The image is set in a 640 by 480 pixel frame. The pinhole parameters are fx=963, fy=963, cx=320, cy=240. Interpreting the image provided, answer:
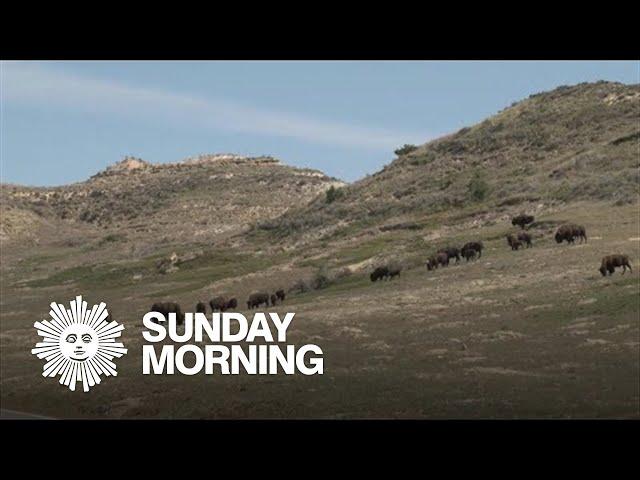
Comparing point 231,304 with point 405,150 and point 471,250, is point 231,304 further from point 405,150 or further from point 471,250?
point 405,150

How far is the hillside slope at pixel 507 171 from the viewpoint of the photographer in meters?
78.9

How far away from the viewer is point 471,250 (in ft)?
183

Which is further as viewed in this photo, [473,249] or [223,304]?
[473,249]

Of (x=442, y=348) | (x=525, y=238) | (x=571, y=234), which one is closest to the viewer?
(x=442, y=348)

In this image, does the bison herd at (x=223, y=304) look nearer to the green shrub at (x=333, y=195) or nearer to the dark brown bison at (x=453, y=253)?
the dark brown bison at (x=453, y=253)

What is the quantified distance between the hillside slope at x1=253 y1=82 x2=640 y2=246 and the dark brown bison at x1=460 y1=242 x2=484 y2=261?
47.9 ft

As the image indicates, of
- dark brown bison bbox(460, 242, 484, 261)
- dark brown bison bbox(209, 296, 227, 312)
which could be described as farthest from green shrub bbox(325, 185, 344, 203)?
dark brown bison bbox(209, 296, 227, 312)

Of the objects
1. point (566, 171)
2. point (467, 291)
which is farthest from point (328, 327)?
point (566, 171)

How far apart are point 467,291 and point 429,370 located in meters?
15.2

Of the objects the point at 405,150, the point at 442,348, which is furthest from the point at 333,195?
the point at 442,348

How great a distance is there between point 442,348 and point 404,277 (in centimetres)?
2216

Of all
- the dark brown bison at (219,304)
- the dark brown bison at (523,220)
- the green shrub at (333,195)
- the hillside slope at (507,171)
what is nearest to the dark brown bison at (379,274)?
the dark brown bison at (219,304)

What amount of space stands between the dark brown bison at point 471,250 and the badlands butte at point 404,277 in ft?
Answer: 5.13

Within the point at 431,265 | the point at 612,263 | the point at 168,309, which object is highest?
the point at 431,265
